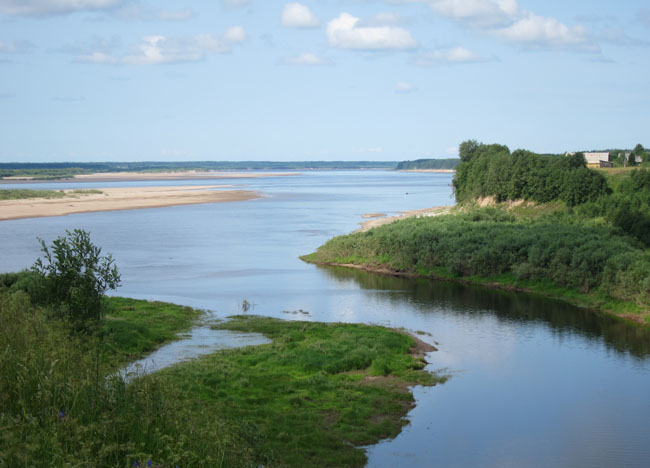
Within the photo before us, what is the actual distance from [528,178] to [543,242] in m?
34.3

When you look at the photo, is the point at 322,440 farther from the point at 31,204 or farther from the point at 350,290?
the point at 31,204

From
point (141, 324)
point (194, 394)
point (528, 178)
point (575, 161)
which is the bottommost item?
point (141, 324)

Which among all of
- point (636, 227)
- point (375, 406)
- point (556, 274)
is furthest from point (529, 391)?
point (636, 227)

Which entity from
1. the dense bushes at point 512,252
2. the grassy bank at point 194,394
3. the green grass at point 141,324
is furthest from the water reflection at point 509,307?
the green grass at point 141,324

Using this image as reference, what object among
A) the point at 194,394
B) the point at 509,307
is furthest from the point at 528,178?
the point at 194,394

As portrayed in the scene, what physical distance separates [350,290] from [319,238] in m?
25.7

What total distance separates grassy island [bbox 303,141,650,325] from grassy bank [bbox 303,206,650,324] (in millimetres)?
68

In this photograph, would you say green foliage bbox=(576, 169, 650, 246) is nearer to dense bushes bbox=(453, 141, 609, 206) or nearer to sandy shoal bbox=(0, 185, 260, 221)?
dense bushes bbox=(453, 141, 609, 206)

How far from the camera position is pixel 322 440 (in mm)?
19750

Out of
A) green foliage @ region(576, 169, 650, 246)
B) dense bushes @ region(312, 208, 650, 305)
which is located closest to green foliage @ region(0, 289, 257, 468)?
dense bushes @ region(312, 208, 650, 305)

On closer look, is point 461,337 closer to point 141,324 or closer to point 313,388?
point 313,388

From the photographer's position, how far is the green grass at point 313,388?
19234 mm

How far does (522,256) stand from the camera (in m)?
47.9

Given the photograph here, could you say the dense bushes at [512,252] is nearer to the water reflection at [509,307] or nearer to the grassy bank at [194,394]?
the water reflection at [509,307]
